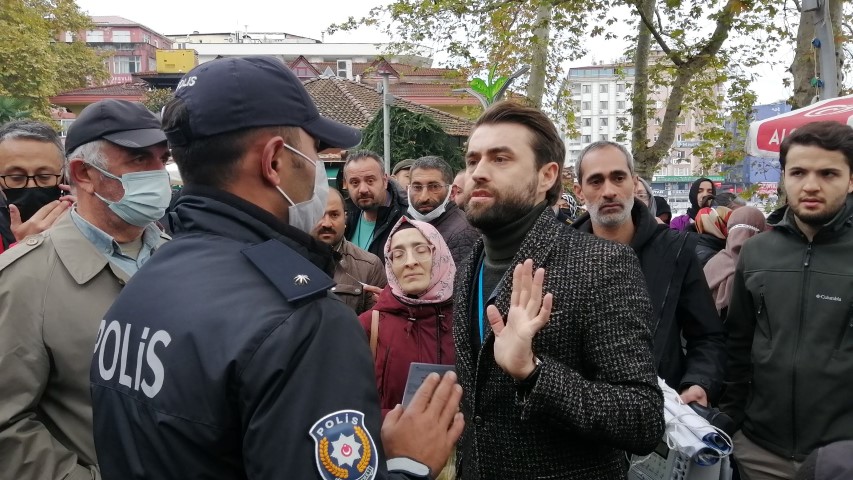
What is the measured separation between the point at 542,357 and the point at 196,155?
114 cm

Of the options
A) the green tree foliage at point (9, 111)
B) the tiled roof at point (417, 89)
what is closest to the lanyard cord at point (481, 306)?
the green tree foliage at point (9, 111)

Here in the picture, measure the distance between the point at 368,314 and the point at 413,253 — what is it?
0.41m

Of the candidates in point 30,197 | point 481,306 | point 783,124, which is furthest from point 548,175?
point 783,124

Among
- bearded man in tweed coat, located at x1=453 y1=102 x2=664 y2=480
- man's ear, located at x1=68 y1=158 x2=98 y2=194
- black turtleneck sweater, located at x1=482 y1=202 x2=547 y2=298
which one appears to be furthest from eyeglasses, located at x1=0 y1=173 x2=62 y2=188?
black turtleneck sweater, located at x1=482 y1=202 x2=547 y2=298

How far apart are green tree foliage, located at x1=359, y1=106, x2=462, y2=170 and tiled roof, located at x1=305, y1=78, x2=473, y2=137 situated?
10317mm

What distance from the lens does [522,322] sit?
2027 millimetres

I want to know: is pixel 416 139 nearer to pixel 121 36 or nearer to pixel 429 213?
pixel 429 213

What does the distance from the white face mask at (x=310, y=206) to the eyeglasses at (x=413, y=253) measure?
203 centimetres

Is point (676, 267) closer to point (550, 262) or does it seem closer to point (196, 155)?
point (550, 262)

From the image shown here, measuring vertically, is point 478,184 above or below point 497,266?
above

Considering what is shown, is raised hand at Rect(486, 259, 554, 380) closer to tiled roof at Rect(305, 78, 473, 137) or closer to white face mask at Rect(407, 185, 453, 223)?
white face mask at Rect(407, 185, 453, 223)

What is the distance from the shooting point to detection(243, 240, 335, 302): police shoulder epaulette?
1.43 metres

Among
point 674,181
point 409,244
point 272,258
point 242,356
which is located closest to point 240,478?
point 242,356

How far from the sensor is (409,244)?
12.9ft
